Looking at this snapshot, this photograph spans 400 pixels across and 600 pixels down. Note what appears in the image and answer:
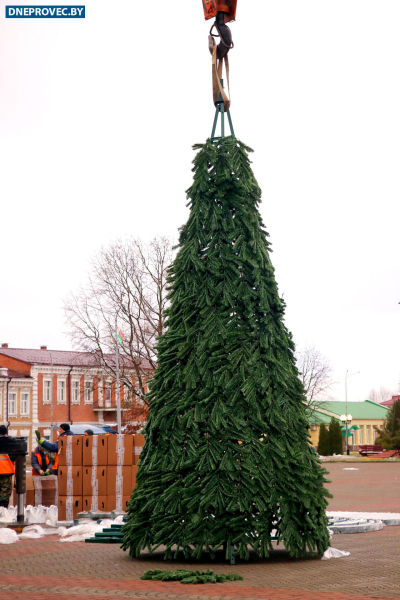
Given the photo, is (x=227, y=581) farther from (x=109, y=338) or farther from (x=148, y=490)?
(x=109, y=338)

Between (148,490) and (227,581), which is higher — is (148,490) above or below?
above

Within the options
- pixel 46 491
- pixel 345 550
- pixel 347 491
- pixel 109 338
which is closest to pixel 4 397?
pixel 109 338

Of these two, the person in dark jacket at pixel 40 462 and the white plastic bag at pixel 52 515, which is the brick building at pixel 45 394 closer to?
the person in dark jacket at pixel 40 462

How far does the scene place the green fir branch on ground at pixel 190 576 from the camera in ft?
25.4

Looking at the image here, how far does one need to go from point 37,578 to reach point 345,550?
396 cm

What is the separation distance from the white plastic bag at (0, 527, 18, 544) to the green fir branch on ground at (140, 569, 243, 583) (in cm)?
443

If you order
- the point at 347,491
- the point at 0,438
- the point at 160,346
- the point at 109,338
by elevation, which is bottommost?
the point at 347,491

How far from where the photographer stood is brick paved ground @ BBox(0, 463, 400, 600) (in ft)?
23.4

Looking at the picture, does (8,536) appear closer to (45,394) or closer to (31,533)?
(31,533)

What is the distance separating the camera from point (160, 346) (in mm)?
9398

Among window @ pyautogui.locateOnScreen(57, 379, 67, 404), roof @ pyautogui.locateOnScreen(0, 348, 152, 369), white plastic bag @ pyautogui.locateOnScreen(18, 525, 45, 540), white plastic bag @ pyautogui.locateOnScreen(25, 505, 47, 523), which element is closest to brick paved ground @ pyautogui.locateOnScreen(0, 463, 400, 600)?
white plastic bag @ pyautogui.locateOnScreen(18, 525, 45, 540)

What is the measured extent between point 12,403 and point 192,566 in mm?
55643

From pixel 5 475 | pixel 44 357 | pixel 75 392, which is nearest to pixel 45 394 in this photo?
pixel 75 392

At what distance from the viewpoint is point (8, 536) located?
1191 centimetres
